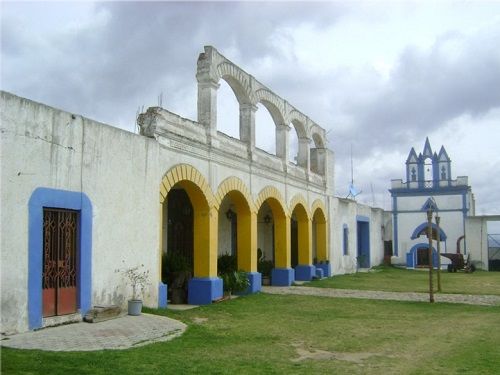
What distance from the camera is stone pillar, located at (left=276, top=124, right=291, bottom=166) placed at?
19203mm

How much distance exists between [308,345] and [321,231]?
1506 centimetres

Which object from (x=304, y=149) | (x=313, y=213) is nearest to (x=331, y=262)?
(x=313, y=213)

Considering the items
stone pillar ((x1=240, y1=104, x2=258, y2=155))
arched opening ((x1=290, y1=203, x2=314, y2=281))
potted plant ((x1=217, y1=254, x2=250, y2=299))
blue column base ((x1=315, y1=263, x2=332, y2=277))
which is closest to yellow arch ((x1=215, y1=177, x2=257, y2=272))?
potted plant ((x1=217, y1=254, x2=250, y2=299))

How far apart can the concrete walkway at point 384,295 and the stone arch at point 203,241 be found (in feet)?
11.1

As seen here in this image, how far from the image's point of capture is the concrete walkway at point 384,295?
15.0m

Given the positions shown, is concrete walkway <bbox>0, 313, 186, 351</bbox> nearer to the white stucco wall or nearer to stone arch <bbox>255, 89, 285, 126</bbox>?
the white stucco wall

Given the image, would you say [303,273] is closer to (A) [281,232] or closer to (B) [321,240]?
(A) [281,232]

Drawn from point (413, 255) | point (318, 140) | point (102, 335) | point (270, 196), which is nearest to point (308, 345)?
point (102, 335)

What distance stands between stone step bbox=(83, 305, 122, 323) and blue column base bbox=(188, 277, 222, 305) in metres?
3.68

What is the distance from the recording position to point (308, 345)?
8.68 meters

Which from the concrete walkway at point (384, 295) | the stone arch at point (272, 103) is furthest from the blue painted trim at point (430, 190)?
the concrete walkway at point (384, 295)

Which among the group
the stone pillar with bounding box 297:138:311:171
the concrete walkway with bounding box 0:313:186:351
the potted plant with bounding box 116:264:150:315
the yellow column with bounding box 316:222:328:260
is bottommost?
the concrete walkway with bounding box 0:313:186:351

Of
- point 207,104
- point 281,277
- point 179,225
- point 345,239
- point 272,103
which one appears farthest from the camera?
point 345,239

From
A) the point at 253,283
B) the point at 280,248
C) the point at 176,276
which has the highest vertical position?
the point at 280,248
